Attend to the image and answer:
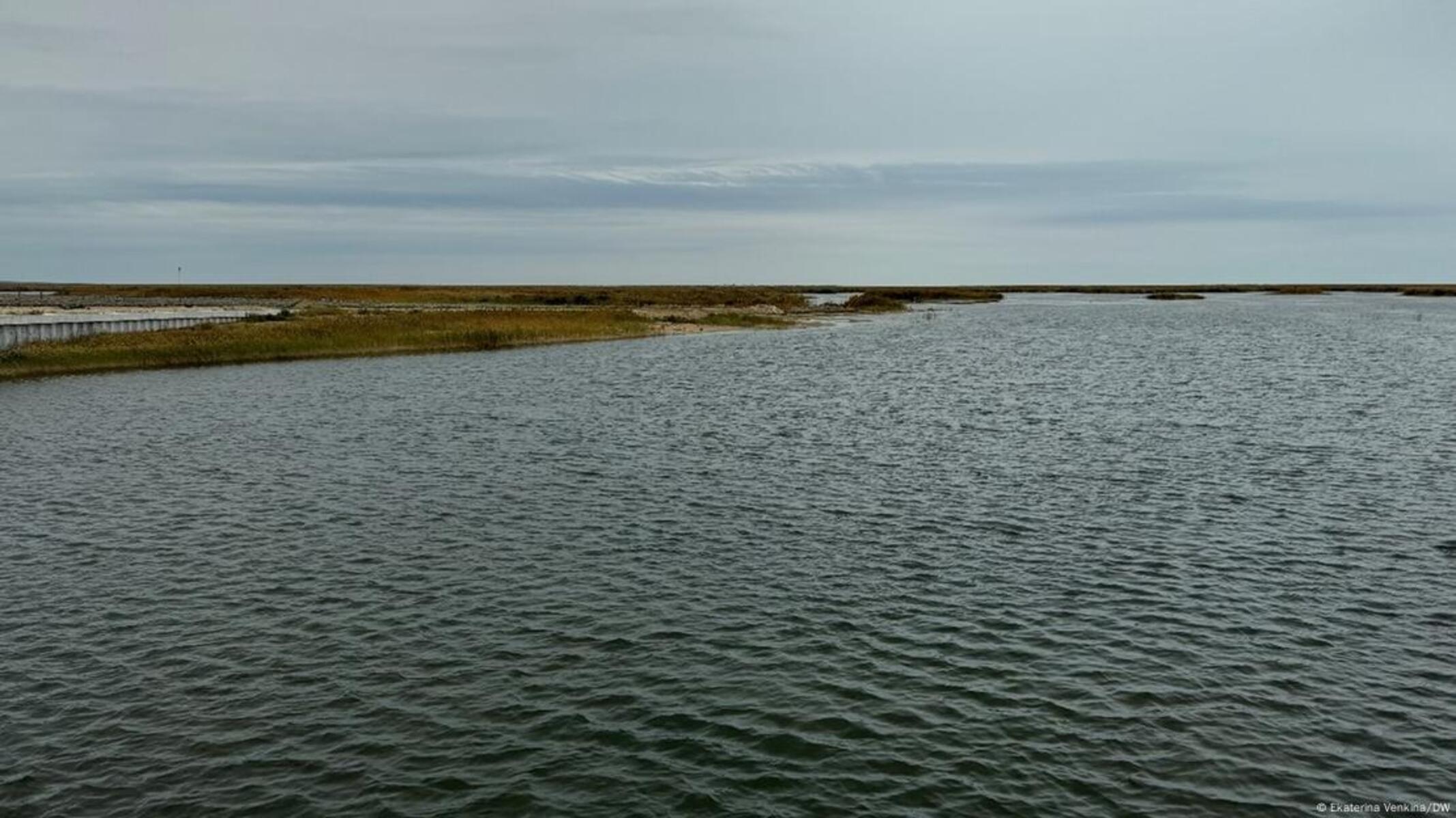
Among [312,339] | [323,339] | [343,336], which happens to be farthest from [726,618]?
[343,336]

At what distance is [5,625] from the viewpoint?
21719 mm

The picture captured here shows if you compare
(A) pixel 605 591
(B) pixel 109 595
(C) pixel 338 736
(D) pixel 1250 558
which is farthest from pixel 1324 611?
(B) pixel 109 595

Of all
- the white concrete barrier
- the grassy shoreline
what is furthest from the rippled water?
the white concrete barrier

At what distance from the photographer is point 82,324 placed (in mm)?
84812

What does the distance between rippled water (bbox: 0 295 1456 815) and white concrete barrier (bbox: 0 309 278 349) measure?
32.2 metres

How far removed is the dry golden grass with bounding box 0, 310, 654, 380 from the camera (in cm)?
7469

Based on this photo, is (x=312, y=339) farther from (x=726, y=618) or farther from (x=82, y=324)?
(x=726, y=618)

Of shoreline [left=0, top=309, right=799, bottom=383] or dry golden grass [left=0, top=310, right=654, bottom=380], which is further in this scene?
shoreline [left=0, top=309, right=799, bottom=383]

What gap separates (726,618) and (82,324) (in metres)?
84.1

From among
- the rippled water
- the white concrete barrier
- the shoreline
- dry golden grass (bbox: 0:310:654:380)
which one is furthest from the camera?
the white concrete barrier

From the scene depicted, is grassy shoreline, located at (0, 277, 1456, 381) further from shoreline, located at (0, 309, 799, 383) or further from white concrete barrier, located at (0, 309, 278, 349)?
white concrete barrier, located at (0, 309, 278, 349)

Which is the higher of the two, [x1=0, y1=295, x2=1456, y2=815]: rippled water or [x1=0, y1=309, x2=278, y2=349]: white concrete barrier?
[x1=0, y1=309, x2=278, y2=349]: white concrete barrier

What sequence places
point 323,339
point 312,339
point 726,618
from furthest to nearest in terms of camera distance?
point 323,339
point 312,339
point 726,618

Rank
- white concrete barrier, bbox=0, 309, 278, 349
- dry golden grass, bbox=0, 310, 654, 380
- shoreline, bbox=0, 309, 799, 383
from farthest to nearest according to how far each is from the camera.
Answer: white concrete barrier, bbox=0, 309, 278, 349 → shoreline, bbox=0, 309, 799, 383 → dry golden grass, bbox=0, 310, 654, 380
